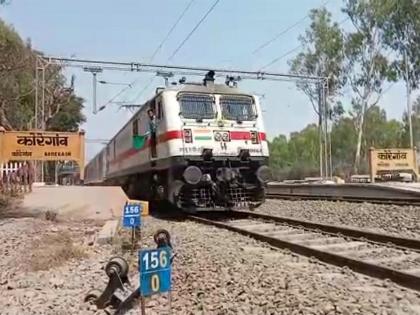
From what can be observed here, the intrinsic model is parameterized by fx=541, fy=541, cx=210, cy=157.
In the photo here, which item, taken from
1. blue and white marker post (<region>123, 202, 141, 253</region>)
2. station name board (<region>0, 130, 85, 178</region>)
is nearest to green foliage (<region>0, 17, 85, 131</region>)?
station name board (<region>0, 130, 85, 178</region>)

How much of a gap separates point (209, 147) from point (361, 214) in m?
3.79

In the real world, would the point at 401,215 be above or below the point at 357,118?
below

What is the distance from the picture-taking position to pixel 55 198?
16.3 m

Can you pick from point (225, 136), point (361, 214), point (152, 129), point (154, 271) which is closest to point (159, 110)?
point (152, 129)

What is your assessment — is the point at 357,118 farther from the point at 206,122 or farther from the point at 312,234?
the point at 312,234

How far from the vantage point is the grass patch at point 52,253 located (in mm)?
7383

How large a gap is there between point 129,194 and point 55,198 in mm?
3244

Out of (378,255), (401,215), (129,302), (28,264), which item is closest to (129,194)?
(401,215)

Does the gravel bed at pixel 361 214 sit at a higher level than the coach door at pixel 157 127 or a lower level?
lower

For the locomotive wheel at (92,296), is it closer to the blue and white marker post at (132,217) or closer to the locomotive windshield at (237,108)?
the blue and white marker post at (132,217)

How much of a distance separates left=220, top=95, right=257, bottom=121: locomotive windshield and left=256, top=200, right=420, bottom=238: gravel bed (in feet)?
8.90

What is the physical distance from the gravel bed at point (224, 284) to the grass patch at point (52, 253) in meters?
0.07

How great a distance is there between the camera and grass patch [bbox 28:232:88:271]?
291 inches

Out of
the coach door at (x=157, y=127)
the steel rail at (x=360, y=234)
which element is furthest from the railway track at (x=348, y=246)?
the coach door at (x=157, y=127)
